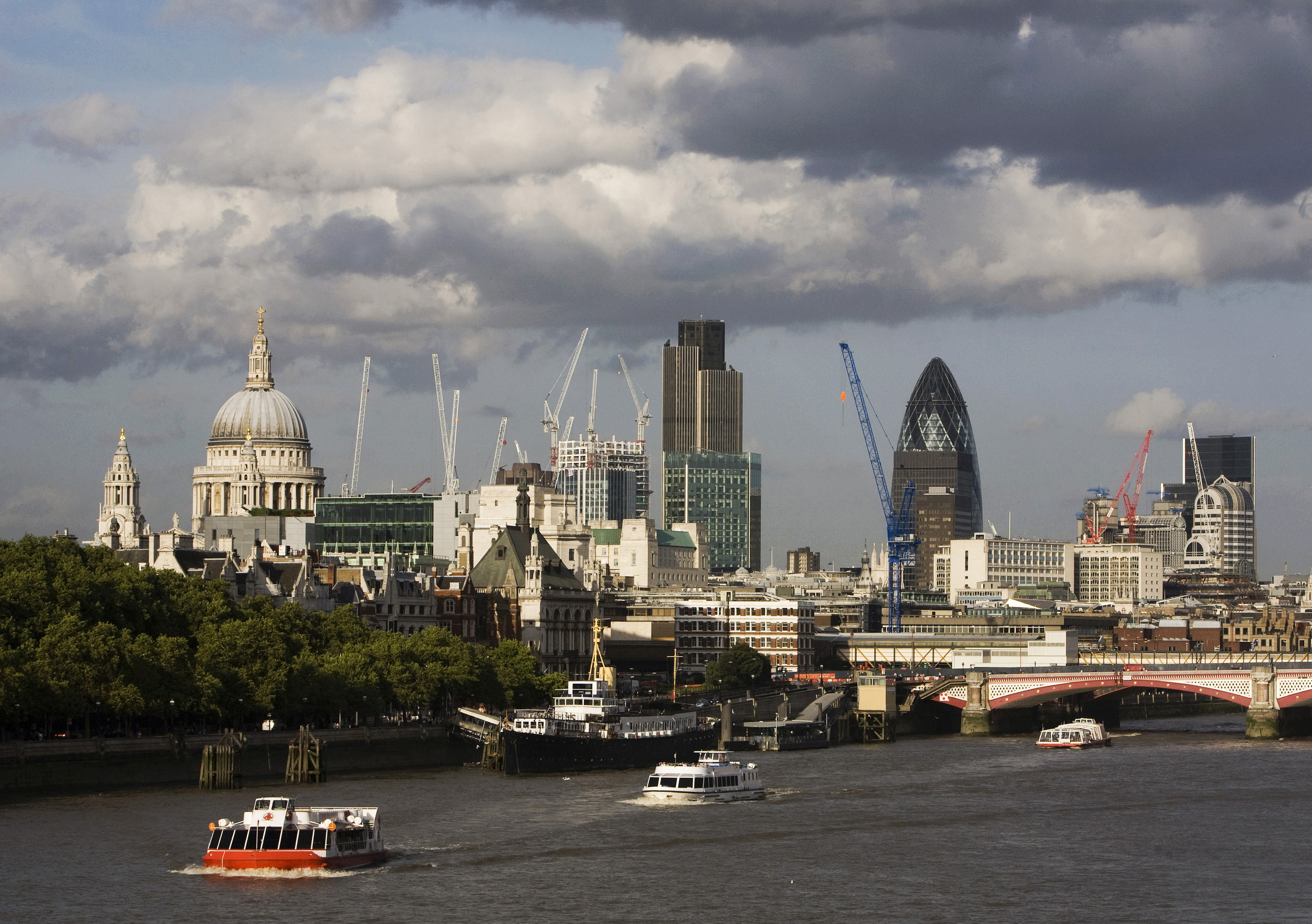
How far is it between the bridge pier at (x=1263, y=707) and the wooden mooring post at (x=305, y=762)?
2626 inches

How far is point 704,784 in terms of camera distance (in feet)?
313

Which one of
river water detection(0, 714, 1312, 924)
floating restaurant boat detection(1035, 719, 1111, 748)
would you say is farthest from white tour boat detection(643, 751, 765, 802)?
floating restaurant boat detection(1035, 719, 1111, 748)

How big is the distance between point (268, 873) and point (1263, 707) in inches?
3442

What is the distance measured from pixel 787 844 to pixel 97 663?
103ft

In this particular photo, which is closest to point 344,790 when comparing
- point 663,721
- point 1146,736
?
point 663,721

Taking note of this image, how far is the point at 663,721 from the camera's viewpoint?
117 meters

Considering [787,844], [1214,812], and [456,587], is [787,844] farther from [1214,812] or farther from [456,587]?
[456,587]

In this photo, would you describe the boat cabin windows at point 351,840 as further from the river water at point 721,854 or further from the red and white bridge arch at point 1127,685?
the red and white bridge arch at point 1127,685

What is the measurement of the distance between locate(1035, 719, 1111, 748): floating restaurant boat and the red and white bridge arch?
519 inches

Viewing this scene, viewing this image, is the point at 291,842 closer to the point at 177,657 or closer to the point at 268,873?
the point at 268,873

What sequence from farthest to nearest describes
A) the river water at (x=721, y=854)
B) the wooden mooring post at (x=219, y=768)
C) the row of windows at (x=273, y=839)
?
the wooden mooring post at (x=219, y=768) < the row of windows at (x=273, y=839) < the river water at (x=721, y=854)

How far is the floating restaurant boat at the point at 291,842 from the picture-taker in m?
71.9

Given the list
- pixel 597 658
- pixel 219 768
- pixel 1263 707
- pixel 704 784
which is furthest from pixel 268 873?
pixel 1263 707

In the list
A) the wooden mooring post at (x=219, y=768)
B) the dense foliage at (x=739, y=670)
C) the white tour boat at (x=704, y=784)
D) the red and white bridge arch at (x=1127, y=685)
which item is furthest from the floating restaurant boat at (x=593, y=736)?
the dense foliage at (x=739, y=670)
